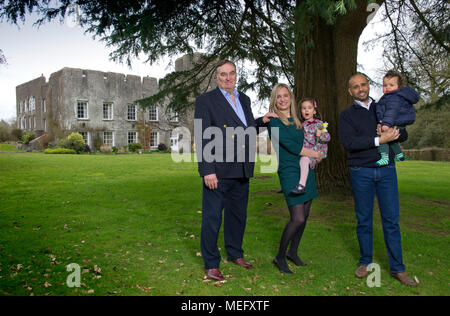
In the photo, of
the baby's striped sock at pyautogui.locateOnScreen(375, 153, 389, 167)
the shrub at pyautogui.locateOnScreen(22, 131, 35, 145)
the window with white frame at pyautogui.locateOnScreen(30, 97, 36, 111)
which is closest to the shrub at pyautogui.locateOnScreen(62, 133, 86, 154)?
the shrub at pyautogui.locateOnScreen(22, 131, 35, 145)

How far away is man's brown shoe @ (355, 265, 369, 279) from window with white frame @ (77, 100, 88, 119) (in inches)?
1170

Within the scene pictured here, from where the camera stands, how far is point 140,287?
3377mm

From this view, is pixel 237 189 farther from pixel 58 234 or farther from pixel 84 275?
pixel 58 234

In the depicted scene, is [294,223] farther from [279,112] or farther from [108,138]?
[108,138]

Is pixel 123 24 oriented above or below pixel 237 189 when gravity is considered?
above

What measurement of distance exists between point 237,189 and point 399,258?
1684mm

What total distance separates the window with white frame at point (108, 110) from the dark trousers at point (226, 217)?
2906cm

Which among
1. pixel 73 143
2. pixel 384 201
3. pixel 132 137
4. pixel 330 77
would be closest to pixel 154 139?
pixel 132 137

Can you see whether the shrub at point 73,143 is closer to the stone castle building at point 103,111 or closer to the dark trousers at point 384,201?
the stone castle building at point 103,111

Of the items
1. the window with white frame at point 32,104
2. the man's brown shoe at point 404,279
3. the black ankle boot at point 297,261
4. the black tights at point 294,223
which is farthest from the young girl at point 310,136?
the window with white frame at point 32,104

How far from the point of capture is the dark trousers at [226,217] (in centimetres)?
358

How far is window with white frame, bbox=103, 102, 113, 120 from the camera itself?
3088 centimetres

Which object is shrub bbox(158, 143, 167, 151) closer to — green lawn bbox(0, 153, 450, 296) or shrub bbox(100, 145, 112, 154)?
shrub bbox(100, 145, 112, 154)
